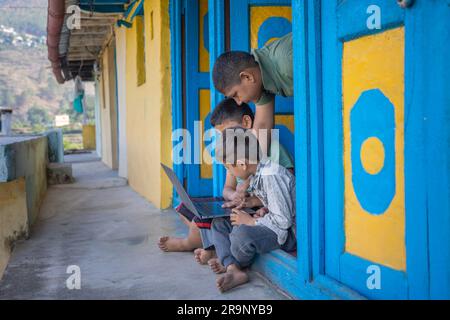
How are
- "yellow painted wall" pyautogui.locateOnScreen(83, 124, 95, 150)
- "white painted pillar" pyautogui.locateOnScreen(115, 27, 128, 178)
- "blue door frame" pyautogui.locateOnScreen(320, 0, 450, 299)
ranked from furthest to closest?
"yellow painted wall" pyautogui.locateOnScreen(83, 124, 95, 150), "white painted pillar" pyautogui.locateOnScreen(115, 27, 128, 178), "blue door frame" pyautogui.locateOnScreen(320, 0, 450, 299)

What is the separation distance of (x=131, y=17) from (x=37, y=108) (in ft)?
175

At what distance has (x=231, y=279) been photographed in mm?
2598

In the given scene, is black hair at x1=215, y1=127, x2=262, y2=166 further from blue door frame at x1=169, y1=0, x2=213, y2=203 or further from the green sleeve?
blue door frame at x1=169, y1=0, x2=213, y2=203

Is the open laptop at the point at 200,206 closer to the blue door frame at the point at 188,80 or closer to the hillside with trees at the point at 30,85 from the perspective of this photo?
the blue door frame at the point at 188,80

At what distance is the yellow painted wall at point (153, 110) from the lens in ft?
17.1

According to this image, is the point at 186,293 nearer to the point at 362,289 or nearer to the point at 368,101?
the point at 362,289

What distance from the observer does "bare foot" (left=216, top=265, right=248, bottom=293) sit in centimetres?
255

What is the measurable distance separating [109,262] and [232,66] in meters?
1.46

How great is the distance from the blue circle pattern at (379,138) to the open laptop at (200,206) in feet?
3.07

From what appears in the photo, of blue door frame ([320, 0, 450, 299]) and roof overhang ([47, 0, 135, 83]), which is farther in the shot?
roof overhang ([47, 0, 135, 83])

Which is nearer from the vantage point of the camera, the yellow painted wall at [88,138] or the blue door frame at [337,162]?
the blue door frame at [337,162]

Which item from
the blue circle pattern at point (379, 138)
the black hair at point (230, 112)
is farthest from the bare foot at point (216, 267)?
the blue circle pattern at point (379, 138)

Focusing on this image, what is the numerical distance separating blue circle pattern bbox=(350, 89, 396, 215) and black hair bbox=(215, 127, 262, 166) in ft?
2.83

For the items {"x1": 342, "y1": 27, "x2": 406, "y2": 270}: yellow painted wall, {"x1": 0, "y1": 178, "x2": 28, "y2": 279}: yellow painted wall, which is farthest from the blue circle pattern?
{"x1": 0, "y1": 178, "x2": 28, "y2": 279}: yellow painted wall
